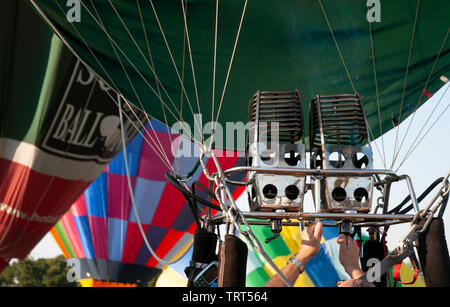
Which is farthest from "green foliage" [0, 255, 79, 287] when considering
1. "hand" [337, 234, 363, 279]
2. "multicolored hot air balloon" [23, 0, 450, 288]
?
"hand" [337, 234, 363, 279]

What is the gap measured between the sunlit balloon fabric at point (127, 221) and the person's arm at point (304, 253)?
6728 millimetres

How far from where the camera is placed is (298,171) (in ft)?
5.44

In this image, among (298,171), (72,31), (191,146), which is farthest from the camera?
(191,146)

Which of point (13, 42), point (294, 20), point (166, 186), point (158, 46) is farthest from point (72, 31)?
point (166, 186)

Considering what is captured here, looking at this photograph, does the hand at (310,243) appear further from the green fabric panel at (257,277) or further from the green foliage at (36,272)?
the green foliage at (36,272)

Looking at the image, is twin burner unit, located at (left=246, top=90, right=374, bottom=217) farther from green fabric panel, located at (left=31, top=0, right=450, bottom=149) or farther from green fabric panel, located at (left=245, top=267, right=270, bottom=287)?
green fabric panel, located at (left=245, top=267, right=270, bottom=287)

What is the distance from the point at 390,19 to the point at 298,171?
1.85 m

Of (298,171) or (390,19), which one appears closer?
(298,171)

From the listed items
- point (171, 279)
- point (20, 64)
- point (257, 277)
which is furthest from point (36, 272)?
point (20, 64)

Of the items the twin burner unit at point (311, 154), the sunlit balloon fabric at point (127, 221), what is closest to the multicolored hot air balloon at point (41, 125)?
the sunlit balloon fabric at point (127, 221)

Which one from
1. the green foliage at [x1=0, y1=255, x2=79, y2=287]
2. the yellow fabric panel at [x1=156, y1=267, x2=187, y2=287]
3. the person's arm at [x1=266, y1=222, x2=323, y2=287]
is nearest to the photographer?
the person's arm at [x1=266, y1=222, x2=323, y2=287]

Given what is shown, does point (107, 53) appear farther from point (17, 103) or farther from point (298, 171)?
point (17, 103)

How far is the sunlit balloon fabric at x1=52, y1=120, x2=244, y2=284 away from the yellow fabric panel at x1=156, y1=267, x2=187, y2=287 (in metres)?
0.69

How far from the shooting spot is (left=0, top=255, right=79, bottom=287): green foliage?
28906mm
